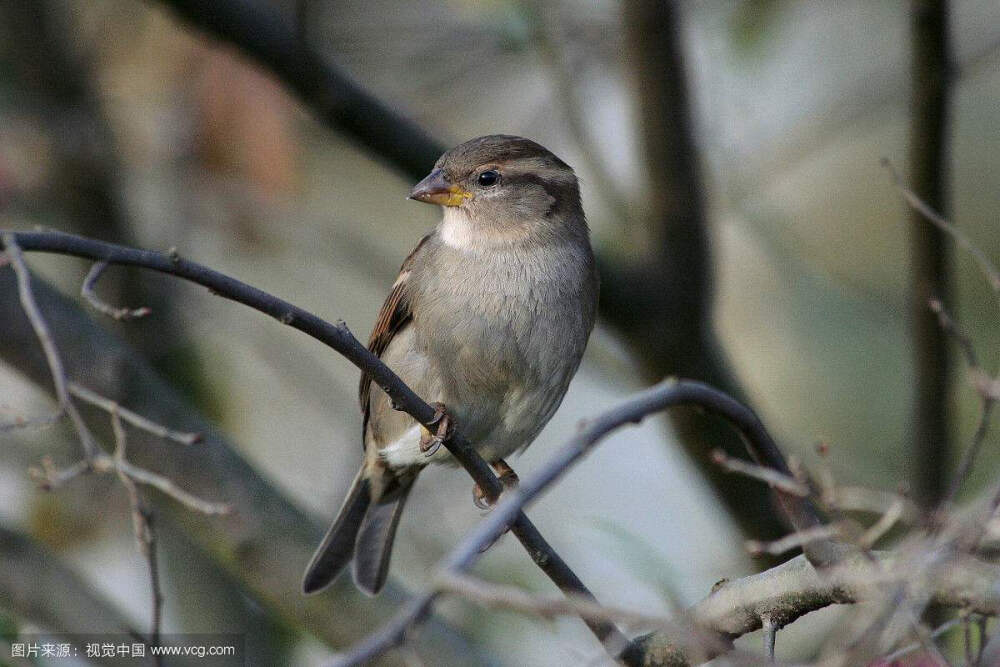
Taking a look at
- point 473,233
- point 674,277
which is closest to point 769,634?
point 473,233

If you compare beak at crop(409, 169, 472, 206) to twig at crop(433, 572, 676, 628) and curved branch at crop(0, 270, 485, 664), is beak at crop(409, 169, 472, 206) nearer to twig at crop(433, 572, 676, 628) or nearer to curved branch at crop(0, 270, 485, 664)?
curved branch at crop(0, 270, 485, 664)

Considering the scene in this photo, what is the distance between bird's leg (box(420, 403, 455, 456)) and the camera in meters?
2.90

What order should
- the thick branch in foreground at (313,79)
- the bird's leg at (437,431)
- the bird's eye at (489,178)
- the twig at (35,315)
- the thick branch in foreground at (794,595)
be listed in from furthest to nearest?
the thick branch in foreground at (313,79) → the bird's eye at (489,178) → the bird's leg at (437,431) → the thick branch in foreground at (794,595) → the twig at (35,315)

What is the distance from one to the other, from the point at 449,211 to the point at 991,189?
5286 mm

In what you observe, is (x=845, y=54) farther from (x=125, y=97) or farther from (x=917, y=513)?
(x=917, y=513)

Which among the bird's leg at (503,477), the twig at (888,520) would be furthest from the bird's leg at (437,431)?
the twig at (888,520)

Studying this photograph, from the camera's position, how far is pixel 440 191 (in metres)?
4.03

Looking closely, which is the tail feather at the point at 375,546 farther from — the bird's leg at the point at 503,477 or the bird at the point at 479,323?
the bird's leg at the point at 503,477

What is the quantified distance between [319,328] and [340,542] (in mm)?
2158

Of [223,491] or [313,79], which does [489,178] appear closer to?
[313,79]

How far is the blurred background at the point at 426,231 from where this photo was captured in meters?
4.52

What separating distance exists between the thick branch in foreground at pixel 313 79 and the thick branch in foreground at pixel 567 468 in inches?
92.4

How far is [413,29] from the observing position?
21.7ft

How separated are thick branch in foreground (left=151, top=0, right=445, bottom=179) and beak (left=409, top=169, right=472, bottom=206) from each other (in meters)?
0.43
